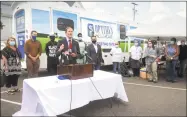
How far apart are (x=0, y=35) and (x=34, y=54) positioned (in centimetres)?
214

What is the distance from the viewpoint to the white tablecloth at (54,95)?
304cm

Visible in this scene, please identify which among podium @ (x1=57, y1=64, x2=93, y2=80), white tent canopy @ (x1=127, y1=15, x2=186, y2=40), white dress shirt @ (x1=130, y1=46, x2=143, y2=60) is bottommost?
podium @ (x1=57, y1=64, x2=93, y2=80)

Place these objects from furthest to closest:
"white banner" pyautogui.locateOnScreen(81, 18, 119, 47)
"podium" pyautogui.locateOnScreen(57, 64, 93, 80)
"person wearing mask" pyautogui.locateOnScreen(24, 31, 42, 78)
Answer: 1. "white banner" pyautogui.locateOnScreen(81, 18, 119, 47)
2. "person wearing mask" pyautogui.locateOnScreen(24, 31, 42, 78)
3. "podium" pyautogui.locateOnScreen(57, 64, 93, 80)

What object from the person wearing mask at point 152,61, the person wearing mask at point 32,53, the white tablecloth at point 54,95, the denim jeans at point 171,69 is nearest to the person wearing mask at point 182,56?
the denim jeans at point 171,69

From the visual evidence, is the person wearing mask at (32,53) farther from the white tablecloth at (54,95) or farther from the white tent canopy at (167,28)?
the white tent canopy at (167,28)

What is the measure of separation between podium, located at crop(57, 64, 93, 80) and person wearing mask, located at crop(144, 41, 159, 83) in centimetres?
393

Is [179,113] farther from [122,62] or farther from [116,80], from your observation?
[122,62]

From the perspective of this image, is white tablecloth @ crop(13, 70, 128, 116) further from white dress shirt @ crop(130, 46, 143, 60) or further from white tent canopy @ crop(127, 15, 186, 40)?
white dress shirt @ crop(130, 46, 143, 60)

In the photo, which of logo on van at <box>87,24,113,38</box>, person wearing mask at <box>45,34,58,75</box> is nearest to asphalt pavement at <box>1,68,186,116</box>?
person wearing mask at <box>45,34,58,75</box>

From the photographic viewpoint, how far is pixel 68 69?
355 centimetres

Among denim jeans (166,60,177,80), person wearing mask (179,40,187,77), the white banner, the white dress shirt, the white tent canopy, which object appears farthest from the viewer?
the white banner

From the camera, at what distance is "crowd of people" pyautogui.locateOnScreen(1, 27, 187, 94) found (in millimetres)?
4109

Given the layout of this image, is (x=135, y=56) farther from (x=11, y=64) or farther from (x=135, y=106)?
(x=11, y=64)

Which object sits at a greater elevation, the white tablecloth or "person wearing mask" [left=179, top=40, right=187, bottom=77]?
"person wearing mask" [left=179, top=40, right=187, bottom=77]
